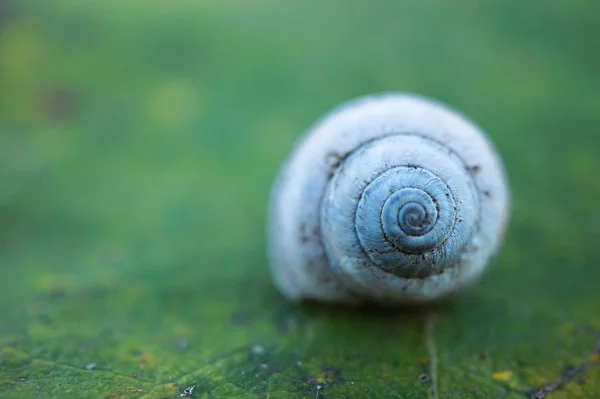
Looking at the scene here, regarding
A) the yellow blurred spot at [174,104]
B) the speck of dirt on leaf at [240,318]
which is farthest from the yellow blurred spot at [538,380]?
the yellow blurred spot at [174,104]

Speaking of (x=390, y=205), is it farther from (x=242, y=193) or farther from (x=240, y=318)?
(x=242, y=193)

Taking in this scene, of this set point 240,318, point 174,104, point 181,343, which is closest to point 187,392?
point 181,343

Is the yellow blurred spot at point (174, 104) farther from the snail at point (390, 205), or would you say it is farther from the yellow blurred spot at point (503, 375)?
the yellow blurred spot at point (503, 375)

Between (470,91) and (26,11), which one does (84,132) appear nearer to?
(26,11)

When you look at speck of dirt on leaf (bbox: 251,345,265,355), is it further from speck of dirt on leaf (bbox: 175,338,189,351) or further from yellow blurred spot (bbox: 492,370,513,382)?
yellow blurred spot (bbox: 492,370,513,382)

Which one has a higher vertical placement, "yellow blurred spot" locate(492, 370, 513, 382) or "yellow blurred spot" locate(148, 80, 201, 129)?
"yellow blurred spot" locate(148, 80, 201, 129)

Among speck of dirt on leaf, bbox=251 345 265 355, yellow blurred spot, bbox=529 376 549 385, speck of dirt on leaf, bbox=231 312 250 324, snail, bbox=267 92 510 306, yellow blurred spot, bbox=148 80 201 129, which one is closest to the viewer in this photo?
snail, bbox=267 92 510 306

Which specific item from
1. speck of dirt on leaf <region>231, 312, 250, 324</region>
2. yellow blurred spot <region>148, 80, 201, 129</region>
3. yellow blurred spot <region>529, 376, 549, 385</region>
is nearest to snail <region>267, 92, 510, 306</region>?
speck of dirt on leaf <region>231, 312, 250, 324</region>

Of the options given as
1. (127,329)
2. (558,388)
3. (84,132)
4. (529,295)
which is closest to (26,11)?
(84,132)
